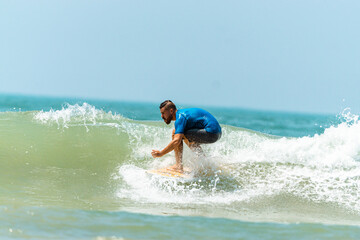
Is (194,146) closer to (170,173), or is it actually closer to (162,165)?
(170,173)

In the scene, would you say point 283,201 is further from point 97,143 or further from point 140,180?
point 97,143

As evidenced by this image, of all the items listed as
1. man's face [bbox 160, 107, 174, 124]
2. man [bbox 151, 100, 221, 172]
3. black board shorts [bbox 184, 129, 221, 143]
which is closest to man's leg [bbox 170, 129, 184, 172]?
man [bbox 151, 100, 221, 172]

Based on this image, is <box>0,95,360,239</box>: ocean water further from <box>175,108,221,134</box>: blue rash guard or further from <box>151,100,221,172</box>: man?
<box>175,108,221,134</box>: blue rash guard

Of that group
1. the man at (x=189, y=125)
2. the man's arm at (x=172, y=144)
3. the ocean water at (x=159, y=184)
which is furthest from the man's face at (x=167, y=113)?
the ocean water at (x=159, y=184)

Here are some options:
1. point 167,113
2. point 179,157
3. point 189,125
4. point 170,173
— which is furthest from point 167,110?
point 170,173

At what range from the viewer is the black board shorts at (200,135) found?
22.3 ft

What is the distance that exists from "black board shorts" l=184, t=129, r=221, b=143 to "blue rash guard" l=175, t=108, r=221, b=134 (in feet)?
0.16

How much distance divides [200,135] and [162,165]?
1209 millimetres

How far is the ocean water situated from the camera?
16.1ft

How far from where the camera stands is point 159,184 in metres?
6.62

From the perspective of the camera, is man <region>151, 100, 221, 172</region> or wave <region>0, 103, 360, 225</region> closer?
wave <region>0, 103, 360, 225</region>

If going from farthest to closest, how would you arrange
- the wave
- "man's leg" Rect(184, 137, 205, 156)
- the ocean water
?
1. "man's leg" Rect(184, 137, 205, 156)
2. the wave
3. the ocean water

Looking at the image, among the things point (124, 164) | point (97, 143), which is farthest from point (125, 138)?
point (124, 164)

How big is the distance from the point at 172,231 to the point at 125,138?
4.41 m
